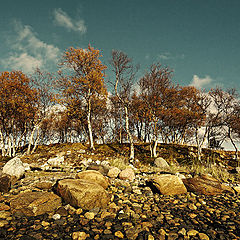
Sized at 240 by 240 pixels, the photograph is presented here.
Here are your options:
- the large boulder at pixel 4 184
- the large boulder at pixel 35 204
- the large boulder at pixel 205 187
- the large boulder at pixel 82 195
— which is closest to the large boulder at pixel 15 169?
the large boulder at pixel 4 184

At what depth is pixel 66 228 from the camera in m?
2.88

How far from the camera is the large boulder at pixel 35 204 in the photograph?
3.32m

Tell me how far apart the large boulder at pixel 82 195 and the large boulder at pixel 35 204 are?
9.9 inches

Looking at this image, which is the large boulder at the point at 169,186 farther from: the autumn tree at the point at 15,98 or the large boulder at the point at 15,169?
the autumn tree at the point at 15,98

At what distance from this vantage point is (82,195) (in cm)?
371

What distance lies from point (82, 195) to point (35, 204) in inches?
42.4

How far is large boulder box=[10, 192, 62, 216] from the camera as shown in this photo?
3318 millimetres

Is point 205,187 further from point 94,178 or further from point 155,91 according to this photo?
point 155,91

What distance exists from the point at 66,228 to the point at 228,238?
3043 millimetres

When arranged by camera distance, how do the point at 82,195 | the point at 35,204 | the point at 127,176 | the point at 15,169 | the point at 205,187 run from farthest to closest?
the point at 127,176 → the point at 15,169 → the point at 205,187 → the point at 82,195 → the point at 35,204

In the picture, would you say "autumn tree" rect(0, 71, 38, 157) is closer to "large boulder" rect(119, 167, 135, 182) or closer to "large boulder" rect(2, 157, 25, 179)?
"large boulder" rect(2, 157, 25, 179)

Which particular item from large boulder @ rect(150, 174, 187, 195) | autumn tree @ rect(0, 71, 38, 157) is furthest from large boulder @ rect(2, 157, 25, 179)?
autumn tree @ rect(0, 71, 38, 157)

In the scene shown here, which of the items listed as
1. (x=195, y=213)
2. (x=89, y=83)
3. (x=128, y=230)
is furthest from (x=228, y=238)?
(x=89, y=83)

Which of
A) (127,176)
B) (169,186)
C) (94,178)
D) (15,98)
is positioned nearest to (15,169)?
(94,178)
